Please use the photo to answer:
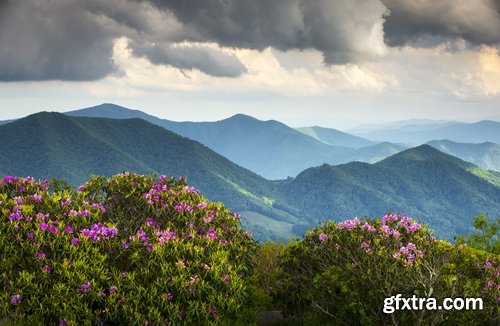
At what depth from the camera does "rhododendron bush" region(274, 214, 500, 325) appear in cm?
893

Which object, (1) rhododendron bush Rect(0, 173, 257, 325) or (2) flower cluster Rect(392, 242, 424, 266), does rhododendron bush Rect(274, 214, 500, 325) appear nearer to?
(2) flower cluster Rect(392, 242, 424, 266)

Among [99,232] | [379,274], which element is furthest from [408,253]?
[99,232]

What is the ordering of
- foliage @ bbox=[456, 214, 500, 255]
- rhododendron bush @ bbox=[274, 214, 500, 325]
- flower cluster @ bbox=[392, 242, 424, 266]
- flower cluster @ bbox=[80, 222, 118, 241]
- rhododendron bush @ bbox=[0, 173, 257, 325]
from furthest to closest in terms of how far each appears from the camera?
foliage @ bbox=[456, 214, 500, 255] < flower cluster @ bbox=[392, 242, 424, 266] < flower cluster @ bbox=[80, 222, 118, 241] < rhododendron bush @ bbox=[274, 214, 500, 325] < rhododendron bush @ bbox=[0, 173, 257, 325]

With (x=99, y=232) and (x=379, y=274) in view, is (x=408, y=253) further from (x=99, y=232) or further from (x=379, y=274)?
(x=99, y=232)

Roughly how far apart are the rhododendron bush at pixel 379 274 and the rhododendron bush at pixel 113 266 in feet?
4.16

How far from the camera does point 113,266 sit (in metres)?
8.98

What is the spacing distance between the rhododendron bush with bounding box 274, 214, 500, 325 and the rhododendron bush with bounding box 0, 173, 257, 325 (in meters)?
1.27

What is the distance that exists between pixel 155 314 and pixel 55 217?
301cm

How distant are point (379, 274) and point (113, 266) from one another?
4.66 metres

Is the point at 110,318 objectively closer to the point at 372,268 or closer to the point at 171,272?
the point at 171,272

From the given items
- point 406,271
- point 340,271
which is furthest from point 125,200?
point 406,271

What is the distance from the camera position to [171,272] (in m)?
8.64

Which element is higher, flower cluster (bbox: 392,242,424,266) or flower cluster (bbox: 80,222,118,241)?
flower cluster (bbox: 80,222,118,241)

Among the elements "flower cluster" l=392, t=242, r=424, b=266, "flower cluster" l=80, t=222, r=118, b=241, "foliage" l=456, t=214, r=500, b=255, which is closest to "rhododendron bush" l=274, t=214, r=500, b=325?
"flower cluster" l=392, t=242, r=424, b=266
